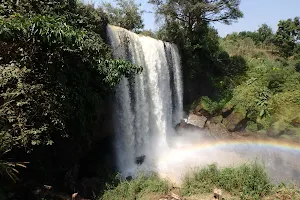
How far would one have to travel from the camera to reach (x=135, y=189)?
7520mm

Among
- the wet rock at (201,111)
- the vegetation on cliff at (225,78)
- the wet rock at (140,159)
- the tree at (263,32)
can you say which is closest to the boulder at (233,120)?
the vegetation on cliff at (225,78)

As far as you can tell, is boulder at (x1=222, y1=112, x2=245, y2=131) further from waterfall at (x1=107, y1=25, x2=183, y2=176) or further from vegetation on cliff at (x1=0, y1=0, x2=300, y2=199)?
vegetation on cliff at (x1=0, y1=0, x2=300, y2=199)

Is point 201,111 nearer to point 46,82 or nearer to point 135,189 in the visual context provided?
point 135,189

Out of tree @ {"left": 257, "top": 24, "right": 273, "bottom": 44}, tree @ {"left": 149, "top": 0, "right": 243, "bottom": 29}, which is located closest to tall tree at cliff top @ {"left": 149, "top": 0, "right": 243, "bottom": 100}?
tree @ {"left": 149, "top": 0, "right": 243, "bottom": 29}

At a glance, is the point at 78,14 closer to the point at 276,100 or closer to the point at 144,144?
the point at 144,144

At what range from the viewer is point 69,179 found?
313 inches

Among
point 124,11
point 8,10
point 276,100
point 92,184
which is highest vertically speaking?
point 124,11

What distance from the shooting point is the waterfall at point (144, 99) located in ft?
38.4

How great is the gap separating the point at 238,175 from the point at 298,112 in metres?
11.8

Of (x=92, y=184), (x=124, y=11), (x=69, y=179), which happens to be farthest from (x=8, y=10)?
(x=124, y=11)

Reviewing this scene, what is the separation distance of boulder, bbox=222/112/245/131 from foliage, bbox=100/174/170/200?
10.0 m

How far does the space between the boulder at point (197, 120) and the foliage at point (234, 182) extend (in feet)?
27.2

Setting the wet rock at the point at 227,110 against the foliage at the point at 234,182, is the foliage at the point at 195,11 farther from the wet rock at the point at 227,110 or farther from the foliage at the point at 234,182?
the foliage at the point at 234,182

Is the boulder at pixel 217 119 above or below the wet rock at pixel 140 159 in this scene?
above
